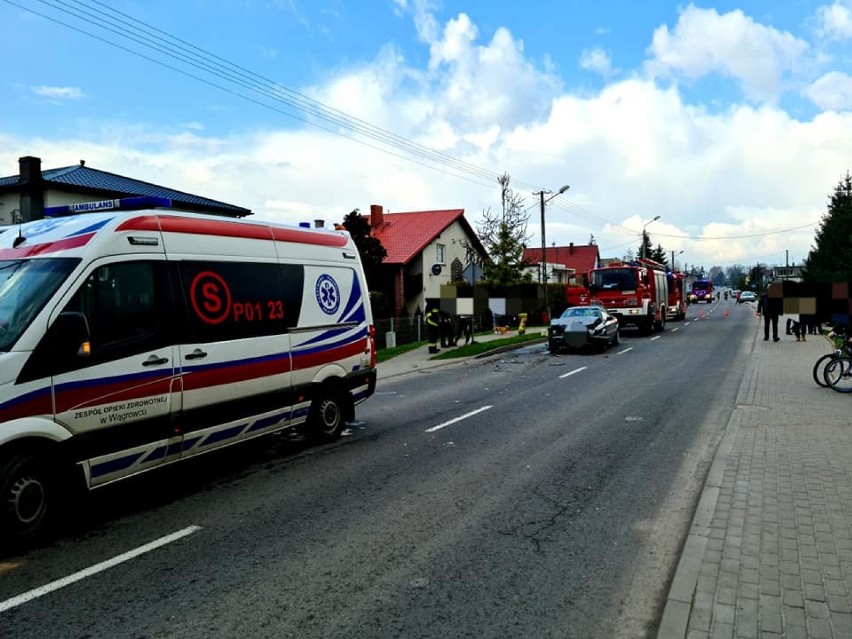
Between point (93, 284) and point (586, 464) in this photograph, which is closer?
point (93, 284)

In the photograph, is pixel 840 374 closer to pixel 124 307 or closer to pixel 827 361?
pixel 827 361

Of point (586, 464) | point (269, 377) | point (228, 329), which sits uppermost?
point (228, 329)

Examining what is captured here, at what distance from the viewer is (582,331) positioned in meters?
20.8

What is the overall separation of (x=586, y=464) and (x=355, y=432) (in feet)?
11.3

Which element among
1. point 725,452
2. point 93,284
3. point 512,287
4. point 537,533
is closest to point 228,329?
point 93,284

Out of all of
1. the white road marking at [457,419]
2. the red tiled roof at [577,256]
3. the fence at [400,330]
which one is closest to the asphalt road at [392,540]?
the white road marking at [457,419]

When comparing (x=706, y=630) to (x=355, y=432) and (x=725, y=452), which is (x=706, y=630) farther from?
(x=355, y=432)

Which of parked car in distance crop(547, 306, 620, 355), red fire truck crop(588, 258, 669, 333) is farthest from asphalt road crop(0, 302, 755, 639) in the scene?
red fire truck crop(588, 258, 669, 333)

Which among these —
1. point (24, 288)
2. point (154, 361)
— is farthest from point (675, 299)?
→ point (24, 288)

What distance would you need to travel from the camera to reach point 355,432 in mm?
9266

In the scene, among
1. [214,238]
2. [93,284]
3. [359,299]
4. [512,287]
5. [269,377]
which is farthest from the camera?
[512,287]

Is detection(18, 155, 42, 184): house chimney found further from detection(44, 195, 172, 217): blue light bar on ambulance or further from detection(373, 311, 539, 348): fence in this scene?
detection(44, 195, 172, 217): blue light bar on ambulance

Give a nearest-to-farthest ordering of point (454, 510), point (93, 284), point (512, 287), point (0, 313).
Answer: point (0, 313) → point (93, 284) → point (454, 510) → point (512, 287)

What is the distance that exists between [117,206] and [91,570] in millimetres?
3388
